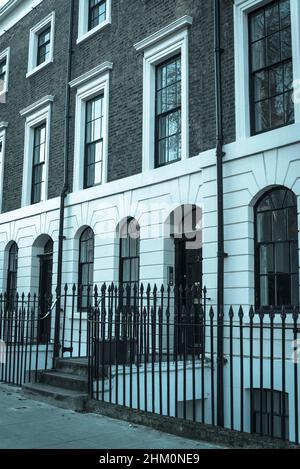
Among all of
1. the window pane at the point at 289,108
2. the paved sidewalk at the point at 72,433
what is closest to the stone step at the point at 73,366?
the paved sidewalk at the point at 72,433

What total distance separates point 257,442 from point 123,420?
2.16 m

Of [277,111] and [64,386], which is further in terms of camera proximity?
[277,111]

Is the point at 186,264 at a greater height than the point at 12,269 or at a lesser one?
lesser

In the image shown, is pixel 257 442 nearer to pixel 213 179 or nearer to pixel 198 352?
pixel 198 352

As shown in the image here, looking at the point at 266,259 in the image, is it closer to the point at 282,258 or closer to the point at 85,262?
the point at 282,258

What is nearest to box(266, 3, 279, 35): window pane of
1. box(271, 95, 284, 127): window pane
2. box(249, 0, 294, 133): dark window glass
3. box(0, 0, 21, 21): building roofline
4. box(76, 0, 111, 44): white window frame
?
box(249, 0, 294, 133): dark window glass

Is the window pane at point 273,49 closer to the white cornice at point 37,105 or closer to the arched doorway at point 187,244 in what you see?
the arched doorway at point 187,244

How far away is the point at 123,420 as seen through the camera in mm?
7156

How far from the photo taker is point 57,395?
8.48 meters

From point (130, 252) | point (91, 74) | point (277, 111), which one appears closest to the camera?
point (277, 111)

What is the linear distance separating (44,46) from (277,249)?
35.2ft

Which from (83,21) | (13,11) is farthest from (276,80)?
(13,11)

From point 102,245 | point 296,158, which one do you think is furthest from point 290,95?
point 102,245

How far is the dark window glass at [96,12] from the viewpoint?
46.3 feet
